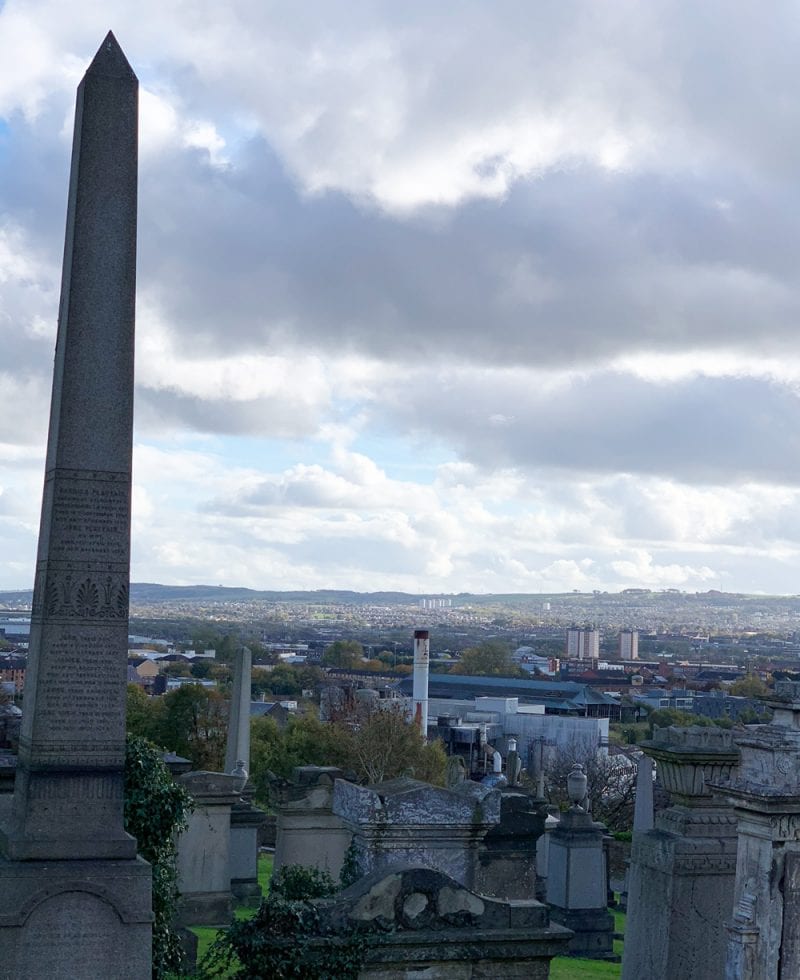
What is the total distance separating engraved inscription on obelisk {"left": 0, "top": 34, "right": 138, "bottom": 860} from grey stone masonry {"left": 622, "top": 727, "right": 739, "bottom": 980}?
3.37 meters

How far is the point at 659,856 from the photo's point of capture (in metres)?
8.77

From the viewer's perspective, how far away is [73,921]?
7.96 meters

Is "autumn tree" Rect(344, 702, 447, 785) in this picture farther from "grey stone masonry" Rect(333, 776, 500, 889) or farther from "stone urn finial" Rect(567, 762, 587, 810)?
"grey stone masonry" Rect(333, 776, 500, 889)

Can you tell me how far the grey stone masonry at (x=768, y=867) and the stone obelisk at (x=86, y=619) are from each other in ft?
11.6

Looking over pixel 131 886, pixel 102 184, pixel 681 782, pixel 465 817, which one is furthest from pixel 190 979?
pixel 102 184

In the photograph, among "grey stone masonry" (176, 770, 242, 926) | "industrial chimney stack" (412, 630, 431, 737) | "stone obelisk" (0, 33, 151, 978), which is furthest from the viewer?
"industrial chimney stack" (412, 630, 431, 737)

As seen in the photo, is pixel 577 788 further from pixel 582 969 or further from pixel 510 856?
pixel 510 856

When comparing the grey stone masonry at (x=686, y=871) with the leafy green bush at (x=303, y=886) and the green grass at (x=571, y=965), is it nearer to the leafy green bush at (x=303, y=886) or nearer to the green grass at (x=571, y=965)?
the leafy green bush at (x=303, y=886)

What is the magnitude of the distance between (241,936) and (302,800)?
7878mm

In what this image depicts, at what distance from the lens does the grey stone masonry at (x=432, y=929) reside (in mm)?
7324

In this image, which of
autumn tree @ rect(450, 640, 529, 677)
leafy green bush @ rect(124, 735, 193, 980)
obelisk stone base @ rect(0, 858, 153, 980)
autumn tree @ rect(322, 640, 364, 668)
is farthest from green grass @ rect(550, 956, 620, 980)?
autumn tree @ rect(450, 640, 529, 677)

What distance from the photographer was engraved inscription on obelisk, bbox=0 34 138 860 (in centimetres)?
816

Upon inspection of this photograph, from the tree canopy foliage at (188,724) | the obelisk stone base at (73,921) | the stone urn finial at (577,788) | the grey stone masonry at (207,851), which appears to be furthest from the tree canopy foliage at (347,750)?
the obelisk stone base at (73,921)

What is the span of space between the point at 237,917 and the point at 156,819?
2712 mm
